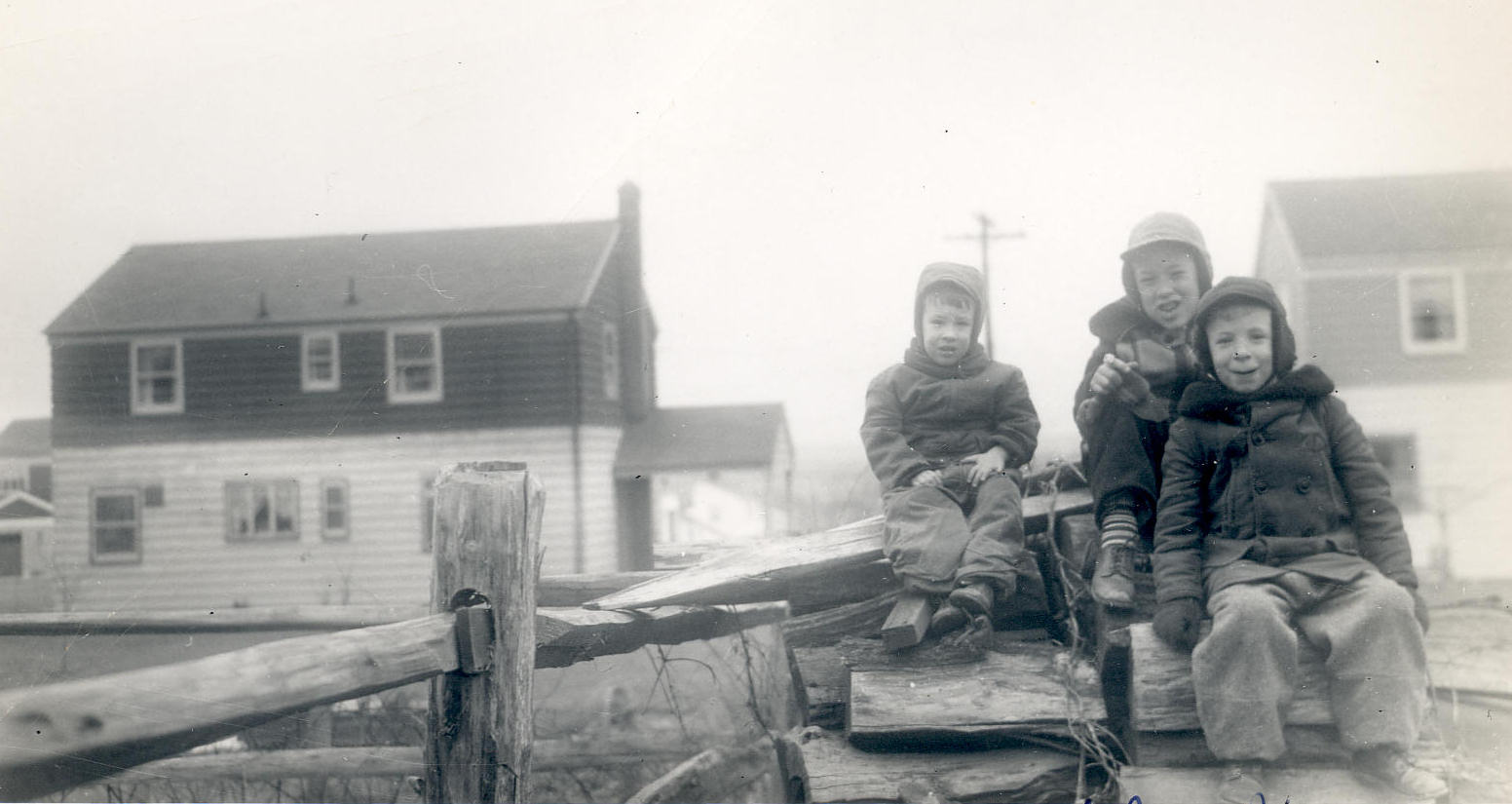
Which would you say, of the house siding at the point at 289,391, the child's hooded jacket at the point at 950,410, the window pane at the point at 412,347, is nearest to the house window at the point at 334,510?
the house siding at the point at 289,391

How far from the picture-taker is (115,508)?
781 centimetres

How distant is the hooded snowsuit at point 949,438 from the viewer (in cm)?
368

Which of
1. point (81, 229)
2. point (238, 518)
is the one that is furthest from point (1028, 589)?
point (238, 518)

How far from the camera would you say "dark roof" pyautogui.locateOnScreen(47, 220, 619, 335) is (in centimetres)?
692

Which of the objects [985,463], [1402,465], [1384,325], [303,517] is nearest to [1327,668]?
[985,463]

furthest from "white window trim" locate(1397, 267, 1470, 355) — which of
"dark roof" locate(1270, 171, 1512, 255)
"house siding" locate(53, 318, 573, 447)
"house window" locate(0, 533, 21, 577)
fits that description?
"house window" locate(0, 533, 21, 577)

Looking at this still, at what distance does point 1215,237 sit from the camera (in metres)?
4.75

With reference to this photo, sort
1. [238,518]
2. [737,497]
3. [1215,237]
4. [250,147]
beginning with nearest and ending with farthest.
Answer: [1215,237] < [250,147] < [238,518] < [737,497]

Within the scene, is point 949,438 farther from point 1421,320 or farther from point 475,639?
point 1421,320

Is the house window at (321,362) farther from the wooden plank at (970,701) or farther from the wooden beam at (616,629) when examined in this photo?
the wooden plank at (970,701)

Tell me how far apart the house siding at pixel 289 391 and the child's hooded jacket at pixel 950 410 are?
4.29 metres

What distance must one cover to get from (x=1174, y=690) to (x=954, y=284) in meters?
1.86

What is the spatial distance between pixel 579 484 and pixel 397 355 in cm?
205

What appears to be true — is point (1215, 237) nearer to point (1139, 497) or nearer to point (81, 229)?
point (1139, 497)
